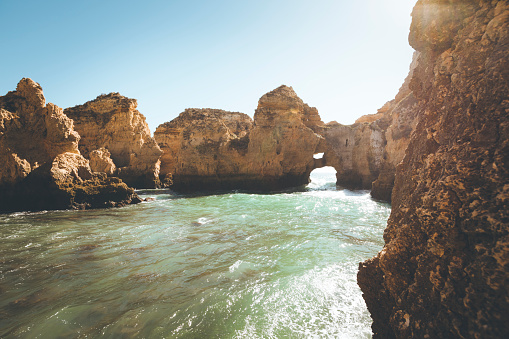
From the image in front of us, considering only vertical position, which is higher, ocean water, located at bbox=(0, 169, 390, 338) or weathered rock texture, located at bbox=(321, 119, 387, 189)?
weathered rock texture, located at bbox=(321, 119, 387, 189)

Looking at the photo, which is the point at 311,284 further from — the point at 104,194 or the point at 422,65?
the point at 104,194

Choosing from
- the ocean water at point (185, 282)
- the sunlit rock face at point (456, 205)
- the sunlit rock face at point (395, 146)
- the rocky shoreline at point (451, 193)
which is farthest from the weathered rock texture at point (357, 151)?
the sunlit rock face at point (456, 205)

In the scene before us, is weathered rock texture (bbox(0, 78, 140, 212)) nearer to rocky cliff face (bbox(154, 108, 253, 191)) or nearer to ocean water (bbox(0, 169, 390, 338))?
ocean water (bbox(0, 169, 390, 338))

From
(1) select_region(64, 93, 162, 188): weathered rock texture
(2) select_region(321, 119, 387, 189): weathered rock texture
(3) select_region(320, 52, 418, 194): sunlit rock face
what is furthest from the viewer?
(1) select_region(64, 93, 162, 188): weathered rock texture

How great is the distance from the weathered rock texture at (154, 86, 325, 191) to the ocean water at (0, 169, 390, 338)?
17.2 meters

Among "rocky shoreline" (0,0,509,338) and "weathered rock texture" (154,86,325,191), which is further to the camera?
"weathered rock texture" (154,86,325,191)

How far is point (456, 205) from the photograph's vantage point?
1763mm

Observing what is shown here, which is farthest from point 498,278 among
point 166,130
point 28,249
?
point 166,130

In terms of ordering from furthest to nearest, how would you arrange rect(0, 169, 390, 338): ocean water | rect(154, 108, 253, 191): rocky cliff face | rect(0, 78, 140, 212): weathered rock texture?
1. rect(154, 108, 253, 191): rocky cliff face
2. rect(0, 78, 140, 212): weathered rock texture
3. rect(0, 169, 390, 338): ocean water

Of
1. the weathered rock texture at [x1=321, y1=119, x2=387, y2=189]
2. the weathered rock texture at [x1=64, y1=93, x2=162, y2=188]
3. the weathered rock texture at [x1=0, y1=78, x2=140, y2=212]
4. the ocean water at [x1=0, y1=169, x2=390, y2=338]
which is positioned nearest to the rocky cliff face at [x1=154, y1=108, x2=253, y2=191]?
the weathered rock texture at [x1=64, y1=93, x2=162, y2=188]

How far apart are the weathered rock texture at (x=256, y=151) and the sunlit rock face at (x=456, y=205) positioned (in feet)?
73.4

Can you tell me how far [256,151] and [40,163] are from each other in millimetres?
17461

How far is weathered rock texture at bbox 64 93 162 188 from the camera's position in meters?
27.3

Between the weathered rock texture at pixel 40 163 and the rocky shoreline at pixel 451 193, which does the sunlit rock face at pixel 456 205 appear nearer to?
the rocky shoreline at pixel 451 193
